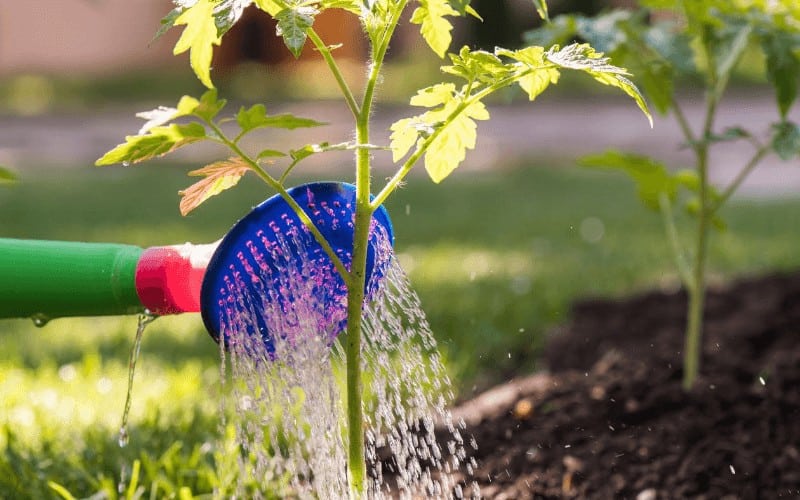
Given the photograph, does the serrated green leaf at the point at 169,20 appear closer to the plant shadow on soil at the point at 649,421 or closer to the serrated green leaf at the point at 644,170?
the plant shadow on soil at the point at 649,421

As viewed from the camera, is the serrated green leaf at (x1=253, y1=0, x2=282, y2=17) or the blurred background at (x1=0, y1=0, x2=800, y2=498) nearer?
the serrated green leaf at (x1=253, y1=0, x2=282, y2=17)

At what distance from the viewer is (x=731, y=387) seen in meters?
2.22

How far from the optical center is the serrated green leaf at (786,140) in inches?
74.5

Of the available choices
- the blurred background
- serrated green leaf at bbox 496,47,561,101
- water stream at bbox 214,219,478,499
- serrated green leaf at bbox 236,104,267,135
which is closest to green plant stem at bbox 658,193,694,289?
the blurred background

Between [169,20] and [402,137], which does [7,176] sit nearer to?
[169,20]

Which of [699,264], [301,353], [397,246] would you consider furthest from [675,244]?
[397,246]

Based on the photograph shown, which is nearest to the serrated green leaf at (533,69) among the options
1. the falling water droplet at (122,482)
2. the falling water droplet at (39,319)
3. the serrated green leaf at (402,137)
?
the serrated green leaf at (402,137)

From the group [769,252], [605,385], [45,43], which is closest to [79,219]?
[769,252]

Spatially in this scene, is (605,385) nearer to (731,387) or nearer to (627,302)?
(731,387)

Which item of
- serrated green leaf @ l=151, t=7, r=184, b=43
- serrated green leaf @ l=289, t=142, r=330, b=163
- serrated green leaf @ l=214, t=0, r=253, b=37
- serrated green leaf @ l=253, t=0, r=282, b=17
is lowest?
serrated green leaf @ l=289, t=142, r=330, b=163

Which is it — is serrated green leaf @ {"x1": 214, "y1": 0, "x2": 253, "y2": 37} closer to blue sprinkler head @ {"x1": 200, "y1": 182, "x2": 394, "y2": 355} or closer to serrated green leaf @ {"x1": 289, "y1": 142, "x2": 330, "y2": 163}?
serrated green leaf @ {"x1": 289, "y1": 142, "x2": 330, "y2": 163}

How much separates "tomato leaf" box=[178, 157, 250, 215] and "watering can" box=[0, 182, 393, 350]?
100mm

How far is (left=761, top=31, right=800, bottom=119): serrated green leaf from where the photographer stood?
1.93 m

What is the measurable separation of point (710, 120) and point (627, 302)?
1.32 meters
